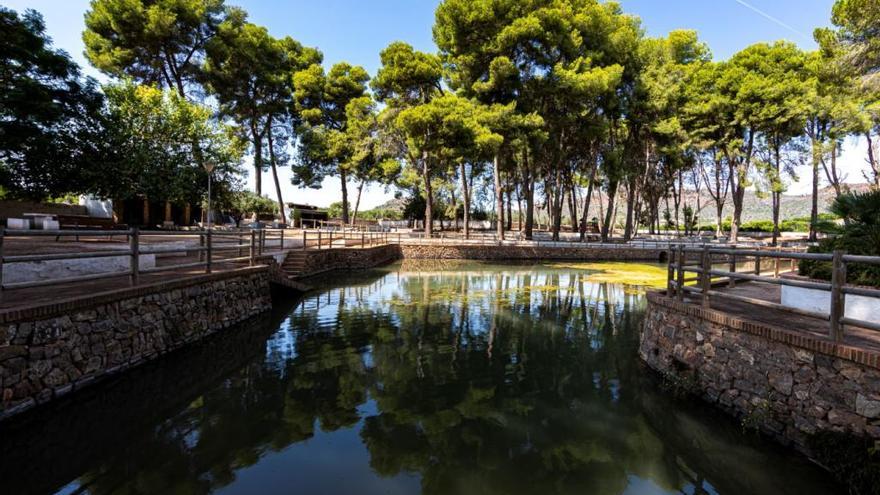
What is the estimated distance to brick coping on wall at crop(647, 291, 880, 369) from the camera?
10.6ft

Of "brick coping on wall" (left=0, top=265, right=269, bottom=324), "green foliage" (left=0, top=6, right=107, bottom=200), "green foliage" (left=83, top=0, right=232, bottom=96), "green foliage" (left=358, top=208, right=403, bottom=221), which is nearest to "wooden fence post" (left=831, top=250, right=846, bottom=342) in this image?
"brick coping on wall" (left=0, top=265, right=269, bottom=324)

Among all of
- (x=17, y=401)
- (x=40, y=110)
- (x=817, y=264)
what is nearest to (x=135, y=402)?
(x=17, y=401)

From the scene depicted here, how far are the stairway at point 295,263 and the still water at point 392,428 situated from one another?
650cm

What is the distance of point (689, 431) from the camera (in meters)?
4.39

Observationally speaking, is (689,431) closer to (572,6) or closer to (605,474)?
(605,474)

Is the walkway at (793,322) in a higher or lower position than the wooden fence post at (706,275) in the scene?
lower

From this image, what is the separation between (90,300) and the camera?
201 inches

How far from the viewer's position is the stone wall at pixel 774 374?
10.8ft

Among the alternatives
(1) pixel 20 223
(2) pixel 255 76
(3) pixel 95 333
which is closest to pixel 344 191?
(2) pixel 255 76

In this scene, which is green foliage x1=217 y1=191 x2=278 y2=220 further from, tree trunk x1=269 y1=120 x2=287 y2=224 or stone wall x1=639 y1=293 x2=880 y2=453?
stone wall x1=639 y1=293 x2=880 y2=453

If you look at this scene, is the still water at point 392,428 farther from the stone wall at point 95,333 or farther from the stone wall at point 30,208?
the stone wall at point 30,208

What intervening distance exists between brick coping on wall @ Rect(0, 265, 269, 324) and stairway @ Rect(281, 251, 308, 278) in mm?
6308

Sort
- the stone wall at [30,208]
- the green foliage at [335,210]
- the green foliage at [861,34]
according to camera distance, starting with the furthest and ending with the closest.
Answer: the green foliage at [335,210]
the stone wall at [30,208]
the green foliage at [861,34]

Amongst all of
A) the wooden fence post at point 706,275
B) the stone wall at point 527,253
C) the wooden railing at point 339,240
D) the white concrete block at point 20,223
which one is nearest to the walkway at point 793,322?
the wooden fence post at point 706,275
